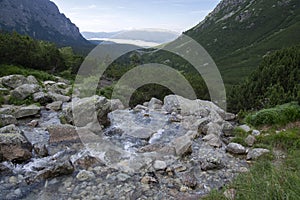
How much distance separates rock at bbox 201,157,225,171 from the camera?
5913 mm

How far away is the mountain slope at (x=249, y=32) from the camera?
105 metres

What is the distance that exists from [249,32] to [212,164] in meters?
144

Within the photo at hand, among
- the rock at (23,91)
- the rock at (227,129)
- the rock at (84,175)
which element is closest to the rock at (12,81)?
the rock at (23,91)

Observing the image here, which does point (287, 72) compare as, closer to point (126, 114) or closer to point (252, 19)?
point (126, 114)

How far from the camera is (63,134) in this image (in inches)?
305

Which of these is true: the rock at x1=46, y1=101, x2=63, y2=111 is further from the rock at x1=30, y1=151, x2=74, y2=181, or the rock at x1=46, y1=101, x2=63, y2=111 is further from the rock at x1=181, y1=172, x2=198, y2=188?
the rock at x1=181, y1=172, x2=198, y2=188

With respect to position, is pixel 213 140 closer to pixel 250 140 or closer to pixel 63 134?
pixel 250 140

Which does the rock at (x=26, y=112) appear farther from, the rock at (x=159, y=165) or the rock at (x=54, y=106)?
the rock at (x=159, y=165)

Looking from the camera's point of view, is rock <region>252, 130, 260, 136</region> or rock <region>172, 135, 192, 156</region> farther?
rock <region>252, 130, 260, 136</region>

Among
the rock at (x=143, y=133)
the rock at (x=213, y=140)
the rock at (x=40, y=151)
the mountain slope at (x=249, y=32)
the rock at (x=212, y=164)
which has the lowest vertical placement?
the rock at (x=143, y=133)

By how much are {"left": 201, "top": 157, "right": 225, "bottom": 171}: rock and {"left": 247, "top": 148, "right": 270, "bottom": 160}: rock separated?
3.00 ft

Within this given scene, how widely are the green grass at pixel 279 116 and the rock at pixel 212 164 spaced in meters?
3.72

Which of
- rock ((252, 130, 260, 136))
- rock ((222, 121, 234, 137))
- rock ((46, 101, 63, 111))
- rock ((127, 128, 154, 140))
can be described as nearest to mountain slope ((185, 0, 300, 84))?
rock ((46, 101, 63, 111))

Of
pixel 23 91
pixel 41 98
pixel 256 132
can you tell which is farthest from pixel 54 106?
pixel 256 132
